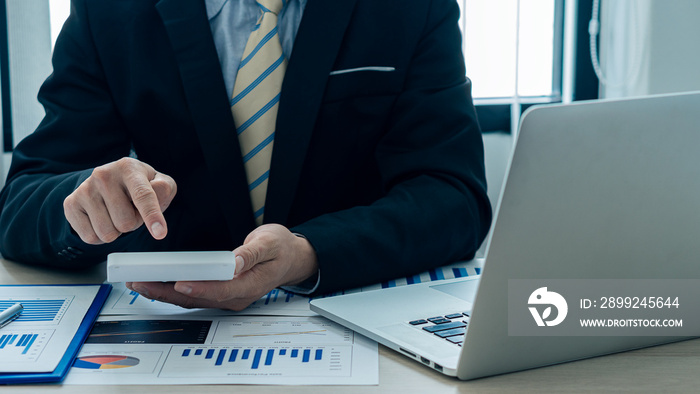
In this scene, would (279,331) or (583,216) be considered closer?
(583,216)

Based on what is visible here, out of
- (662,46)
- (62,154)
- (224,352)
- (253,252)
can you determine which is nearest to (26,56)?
(62,154)

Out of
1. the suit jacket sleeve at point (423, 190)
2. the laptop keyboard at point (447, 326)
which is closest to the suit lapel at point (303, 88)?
the suit jacket sleeve at point (423, 190)

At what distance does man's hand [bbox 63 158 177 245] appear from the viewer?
65 cm

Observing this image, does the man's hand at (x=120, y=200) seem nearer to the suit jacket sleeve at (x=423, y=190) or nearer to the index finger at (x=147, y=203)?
the index finger at (x=147, y=203)

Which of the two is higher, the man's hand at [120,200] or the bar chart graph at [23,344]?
the man's hand at [120,200]

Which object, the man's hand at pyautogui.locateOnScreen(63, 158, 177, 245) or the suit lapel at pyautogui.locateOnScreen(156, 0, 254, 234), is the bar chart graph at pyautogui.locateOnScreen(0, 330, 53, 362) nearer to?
the man's hand at pyautogui.locateOnScreen(63, 158, 177, 245)

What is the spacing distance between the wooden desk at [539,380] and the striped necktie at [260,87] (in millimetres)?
567

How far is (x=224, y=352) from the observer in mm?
594

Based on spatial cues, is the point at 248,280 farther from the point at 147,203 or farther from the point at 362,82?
the point at 362,82

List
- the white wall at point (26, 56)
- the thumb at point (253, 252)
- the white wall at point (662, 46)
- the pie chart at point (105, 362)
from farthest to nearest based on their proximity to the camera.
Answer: the white wall at point (26, 56), the white wall at point (662, 46), the thumb at point (253, 252), the pie chart at point (105, 362)

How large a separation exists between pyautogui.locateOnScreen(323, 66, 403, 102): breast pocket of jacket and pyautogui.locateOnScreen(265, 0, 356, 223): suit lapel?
0.03 metres

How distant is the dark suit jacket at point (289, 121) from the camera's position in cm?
98

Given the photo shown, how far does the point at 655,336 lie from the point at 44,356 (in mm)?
566

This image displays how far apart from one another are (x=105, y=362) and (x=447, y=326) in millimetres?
319
